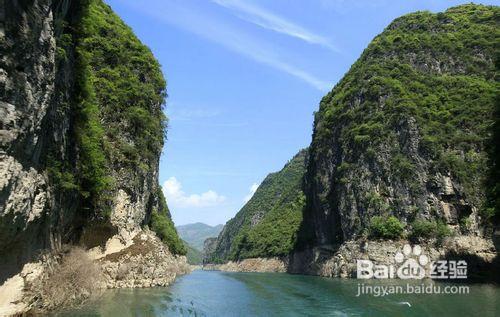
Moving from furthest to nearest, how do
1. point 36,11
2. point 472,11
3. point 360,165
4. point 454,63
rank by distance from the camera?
A: point 472,11, point 454,63, point 360,165, point 36,11

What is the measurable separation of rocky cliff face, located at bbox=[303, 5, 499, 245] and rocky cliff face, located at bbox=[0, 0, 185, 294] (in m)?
38.8

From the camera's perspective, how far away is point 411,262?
2638 inches

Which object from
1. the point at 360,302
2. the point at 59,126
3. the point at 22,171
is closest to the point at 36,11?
the point at 22,171

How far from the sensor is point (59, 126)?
936 inches

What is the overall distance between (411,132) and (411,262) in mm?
20895

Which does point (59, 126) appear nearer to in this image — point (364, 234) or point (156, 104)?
point (156, 104)

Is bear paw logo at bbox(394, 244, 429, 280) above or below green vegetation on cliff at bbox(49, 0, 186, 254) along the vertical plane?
below

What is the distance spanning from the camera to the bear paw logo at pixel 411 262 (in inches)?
2469

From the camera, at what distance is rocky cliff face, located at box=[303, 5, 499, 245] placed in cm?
6862

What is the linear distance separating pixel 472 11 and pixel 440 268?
208ft

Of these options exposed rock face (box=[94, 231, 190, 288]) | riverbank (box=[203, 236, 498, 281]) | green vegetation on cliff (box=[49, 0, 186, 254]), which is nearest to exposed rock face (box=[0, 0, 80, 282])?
green vegetation on cliff (box=[49, 0, 186, 254])

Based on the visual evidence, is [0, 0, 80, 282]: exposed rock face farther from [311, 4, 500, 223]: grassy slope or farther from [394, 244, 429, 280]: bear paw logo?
[311, 4, 500, 223]: grassy slope

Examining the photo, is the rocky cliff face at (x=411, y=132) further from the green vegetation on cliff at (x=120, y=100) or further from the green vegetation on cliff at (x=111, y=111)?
the green vegetation on cliff at (x=120, y=100)

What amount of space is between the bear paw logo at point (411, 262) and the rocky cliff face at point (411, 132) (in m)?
3.45
